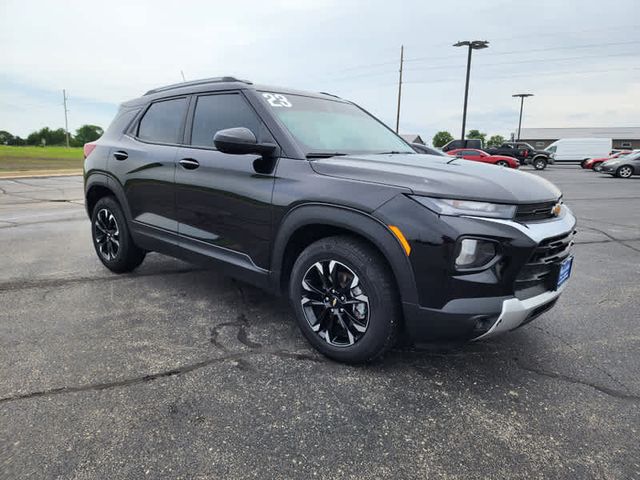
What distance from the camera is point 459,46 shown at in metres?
32.9

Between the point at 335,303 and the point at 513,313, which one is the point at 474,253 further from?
the point at 335,303

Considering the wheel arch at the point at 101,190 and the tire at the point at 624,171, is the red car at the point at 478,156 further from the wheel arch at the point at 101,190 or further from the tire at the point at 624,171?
the wheel arch at the point at 101,190

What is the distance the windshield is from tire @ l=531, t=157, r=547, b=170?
3121 centimetres

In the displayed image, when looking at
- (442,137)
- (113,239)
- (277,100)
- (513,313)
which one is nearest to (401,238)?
(513,313)

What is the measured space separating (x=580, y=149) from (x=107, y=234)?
39466 millimetres

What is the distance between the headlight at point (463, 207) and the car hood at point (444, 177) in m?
0.03

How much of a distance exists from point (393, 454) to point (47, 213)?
879 centimetres

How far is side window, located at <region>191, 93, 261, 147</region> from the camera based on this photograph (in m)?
3.22

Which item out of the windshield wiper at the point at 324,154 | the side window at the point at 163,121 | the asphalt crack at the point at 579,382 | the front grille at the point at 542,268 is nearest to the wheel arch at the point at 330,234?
the windshield wiper at the point at 324,154

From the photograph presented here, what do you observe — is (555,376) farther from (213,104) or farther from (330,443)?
(213,104)

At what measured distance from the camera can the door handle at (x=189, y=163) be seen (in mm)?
3441

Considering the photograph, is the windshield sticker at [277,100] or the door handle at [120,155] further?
the door handle at [120,155]

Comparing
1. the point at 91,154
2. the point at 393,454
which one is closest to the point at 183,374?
the point at 393,454

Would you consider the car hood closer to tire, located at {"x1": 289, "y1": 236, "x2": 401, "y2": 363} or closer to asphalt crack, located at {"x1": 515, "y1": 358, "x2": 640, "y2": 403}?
tire, located at {"x1": 289, "y1": 236, "x2": 401, "y2": 363}
